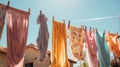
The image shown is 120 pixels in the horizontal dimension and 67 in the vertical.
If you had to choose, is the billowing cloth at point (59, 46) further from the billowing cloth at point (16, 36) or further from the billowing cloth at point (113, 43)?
the billowing cloth at point (113, 43)

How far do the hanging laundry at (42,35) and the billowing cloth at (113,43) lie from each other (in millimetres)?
4619

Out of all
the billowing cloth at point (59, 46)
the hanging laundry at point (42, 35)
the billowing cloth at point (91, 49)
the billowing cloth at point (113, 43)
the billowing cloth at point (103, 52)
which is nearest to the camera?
the hanging laundry at point (42, 35)

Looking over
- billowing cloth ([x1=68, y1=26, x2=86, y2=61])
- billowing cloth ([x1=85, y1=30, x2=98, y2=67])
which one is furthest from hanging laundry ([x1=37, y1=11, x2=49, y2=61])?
billowing cloth ([x1=85, y1=30, x2=98, y2=67])

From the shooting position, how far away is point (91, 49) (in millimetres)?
10812

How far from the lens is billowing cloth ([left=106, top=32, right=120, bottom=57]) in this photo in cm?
1265

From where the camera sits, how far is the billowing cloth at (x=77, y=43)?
10578mm

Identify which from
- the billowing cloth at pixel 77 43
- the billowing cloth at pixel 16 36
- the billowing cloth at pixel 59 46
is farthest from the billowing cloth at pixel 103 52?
the billowing cloth at pixel 16 36

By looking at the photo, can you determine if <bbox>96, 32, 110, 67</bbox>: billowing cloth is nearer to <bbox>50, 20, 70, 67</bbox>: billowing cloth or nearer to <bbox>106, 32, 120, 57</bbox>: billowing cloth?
<bbox>106, 32, 120, 57</bbox>: billowing cloth

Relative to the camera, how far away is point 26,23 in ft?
28.2

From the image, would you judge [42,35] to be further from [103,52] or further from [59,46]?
[103,52]

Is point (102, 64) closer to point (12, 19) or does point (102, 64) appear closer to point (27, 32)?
point (27, 32)

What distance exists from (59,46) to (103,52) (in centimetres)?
276

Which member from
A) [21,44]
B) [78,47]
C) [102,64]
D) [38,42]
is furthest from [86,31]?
[21,44]

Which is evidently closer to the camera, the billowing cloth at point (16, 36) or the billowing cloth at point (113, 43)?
the billowing cloth at point (16, 36)
